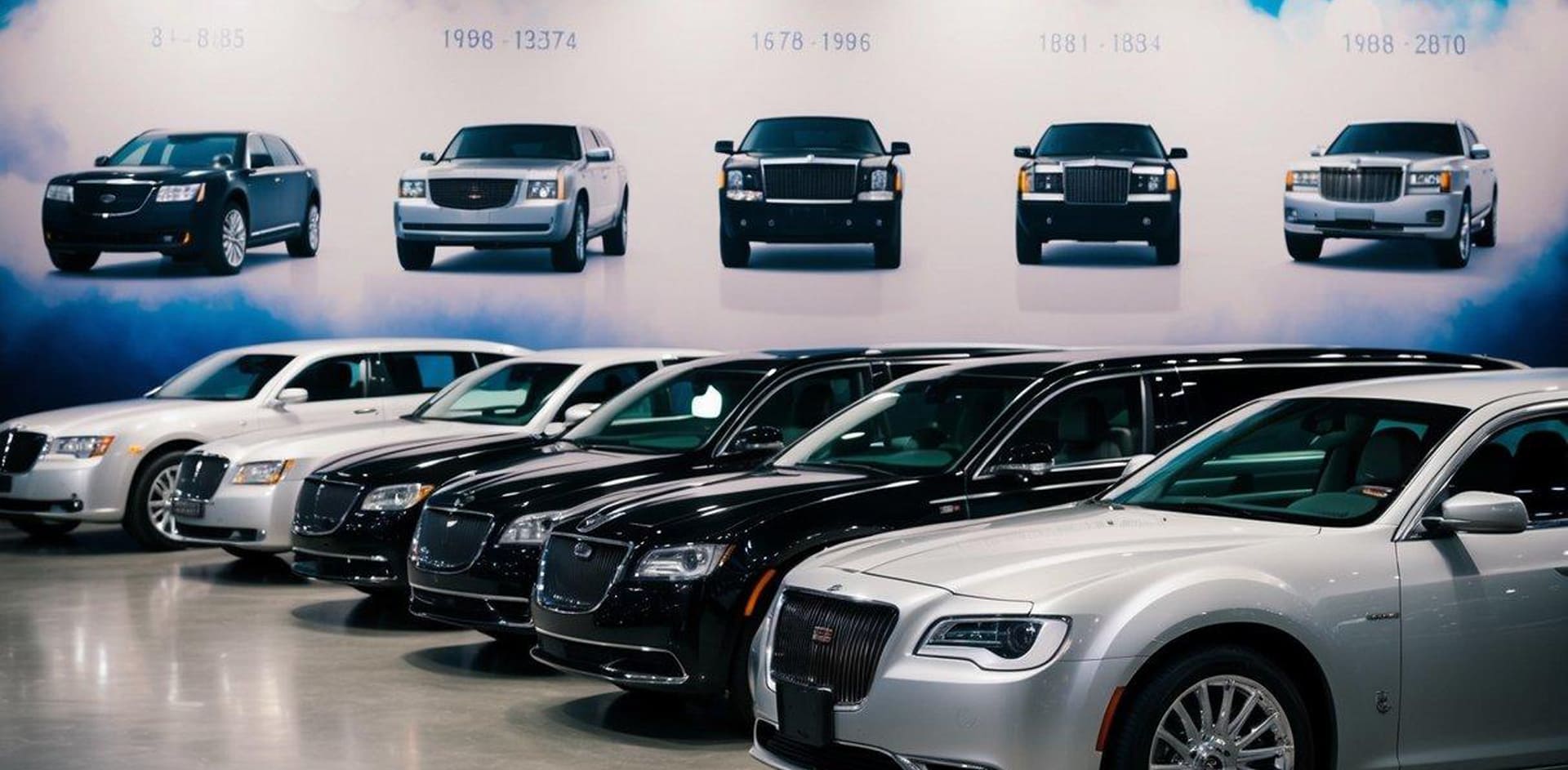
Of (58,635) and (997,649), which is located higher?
(997,649)

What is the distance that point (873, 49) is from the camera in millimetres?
18547

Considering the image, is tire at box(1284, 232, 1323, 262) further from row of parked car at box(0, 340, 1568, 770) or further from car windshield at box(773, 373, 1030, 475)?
car windshield at box(773, 373, 1030, 475)

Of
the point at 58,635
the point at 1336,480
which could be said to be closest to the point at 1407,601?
the point at 1336,480

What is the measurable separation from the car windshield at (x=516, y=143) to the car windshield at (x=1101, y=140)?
4468 mm

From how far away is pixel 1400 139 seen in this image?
18.4 metres

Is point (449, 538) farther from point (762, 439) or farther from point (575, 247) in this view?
point (575, 247)

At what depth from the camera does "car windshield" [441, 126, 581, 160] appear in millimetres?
18328

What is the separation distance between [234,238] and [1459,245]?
11.6 meters

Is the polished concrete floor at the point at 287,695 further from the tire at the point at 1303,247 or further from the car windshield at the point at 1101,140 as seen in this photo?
the tire at the point at 1303,247

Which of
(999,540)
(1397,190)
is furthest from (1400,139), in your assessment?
(999,540)

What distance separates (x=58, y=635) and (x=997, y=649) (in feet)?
22.8

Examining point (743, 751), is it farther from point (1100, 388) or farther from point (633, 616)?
point (1100, 388)

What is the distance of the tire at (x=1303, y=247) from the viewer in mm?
18453

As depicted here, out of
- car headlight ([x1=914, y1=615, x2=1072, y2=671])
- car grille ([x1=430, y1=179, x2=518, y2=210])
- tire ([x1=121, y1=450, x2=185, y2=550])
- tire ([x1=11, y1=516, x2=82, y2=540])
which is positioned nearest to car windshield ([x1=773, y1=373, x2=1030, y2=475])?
car headlight ([x1=914, y1=615, x2=1072, y2=671])
